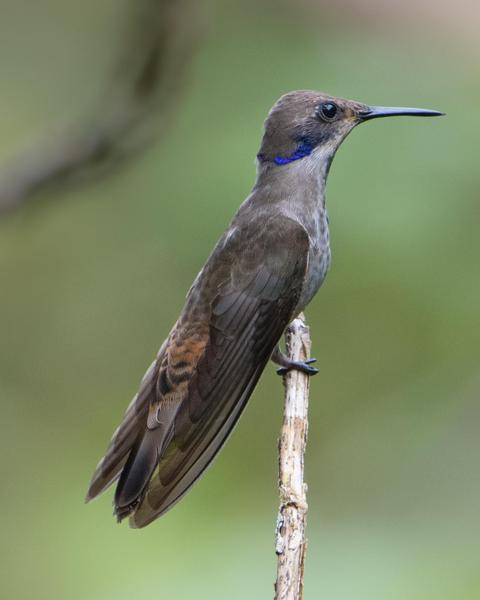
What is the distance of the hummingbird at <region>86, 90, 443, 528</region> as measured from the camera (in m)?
3.36

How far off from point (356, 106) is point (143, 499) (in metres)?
1.64

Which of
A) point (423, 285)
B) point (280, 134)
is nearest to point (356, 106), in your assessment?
point (280, 134)

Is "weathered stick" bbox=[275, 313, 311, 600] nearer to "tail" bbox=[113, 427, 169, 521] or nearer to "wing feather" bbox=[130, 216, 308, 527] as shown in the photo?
"wing feather" bbox=[130, 216, 308, 527]

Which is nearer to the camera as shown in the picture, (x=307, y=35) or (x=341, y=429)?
(x=341, y=429)

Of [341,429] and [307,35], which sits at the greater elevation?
[307,35]

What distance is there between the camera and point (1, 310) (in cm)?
650

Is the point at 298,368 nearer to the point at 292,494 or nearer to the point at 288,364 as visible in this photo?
the point at 288,364

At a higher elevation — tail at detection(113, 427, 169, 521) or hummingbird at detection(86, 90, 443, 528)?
hummingbird at detection(86, 90, 443, 528)

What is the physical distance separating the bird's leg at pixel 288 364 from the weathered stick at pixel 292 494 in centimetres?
3

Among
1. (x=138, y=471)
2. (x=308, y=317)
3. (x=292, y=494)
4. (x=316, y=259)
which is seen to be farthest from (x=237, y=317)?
(x=308, y=317)

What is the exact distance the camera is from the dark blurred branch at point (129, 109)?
111 inches

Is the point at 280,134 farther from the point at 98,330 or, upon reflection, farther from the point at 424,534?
the point at 98,330

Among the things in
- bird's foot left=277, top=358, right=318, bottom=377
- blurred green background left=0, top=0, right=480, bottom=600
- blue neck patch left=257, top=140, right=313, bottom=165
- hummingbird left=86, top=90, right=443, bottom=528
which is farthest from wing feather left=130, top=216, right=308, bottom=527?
blurred green background left=0, top=0, right=480, bottom=600

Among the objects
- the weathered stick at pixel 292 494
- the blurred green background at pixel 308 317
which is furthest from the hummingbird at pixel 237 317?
the blurred green background at pixel 308 317
